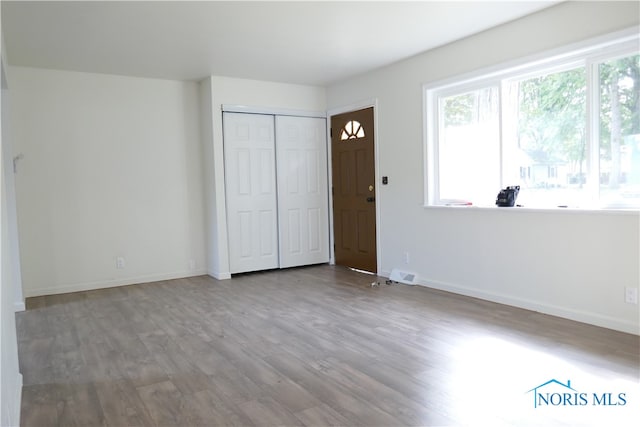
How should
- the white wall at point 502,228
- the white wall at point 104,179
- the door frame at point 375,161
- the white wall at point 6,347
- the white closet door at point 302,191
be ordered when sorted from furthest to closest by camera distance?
the white closet door at point 302,191, the door frame at point 375,161, the white wall at point 104,179, the white wall at point 502,228, the white wall at point 6,347

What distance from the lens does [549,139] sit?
→ 154 inches

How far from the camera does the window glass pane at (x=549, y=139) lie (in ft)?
12.1

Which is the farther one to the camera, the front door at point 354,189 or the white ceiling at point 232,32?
the front door at point 354,189

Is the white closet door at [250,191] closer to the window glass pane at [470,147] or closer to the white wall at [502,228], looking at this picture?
the white wall at [502,228]

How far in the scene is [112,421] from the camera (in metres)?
2.26

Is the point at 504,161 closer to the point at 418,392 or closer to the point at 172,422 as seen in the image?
the point at 418,392

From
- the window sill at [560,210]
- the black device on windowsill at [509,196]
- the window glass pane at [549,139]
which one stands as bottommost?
the window sill at [560,210]

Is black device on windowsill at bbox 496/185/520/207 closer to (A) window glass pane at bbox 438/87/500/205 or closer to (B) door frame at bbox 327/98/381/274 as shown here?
(A) window glass pane at bbox 438/87/500/205

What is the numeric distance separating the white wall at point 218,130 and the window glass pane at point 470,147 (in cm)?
233

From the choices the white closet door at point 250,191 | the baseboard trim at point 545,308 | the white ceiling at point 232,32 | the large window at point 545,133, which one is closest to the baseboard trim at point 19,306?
the white closet door at point 250,191

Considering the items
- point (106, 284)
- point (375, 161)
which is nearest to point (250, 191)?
point (375, 161)

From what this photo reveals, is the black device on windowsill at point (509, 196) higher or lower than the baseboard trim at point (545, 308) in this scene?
higher

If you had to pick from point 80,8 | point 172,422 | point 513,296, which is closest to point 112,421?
point 172,422

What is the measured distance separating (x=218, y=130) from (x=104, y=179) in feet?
4.75
